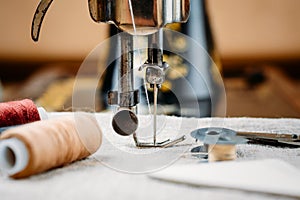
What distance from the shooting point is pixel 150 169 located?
1.96 ft

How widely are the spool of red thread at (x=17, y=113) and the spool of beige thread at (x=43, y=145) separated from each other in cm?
8

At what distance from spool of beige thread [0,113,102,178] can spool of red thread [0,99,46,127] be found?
0.28ft

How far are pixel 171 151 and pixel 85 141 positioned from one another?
0.41 ft

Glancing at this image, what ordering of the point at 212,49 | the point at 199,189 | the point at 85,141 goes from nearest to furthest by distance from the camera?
the point at 199,189 → the point at 85,141 → the point at 212,49

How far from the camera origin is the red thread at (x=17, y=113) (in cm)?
67

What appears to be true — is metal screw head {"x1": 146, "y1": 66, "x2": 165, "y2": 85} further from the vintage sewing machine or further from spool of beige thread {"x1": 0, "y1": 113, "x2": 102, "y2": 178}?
spool of beige thread {"x1": 0, "y1": 113, "x2": 102, "y2": 178}

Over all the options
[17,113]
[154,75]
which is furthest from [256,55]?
[17,113]

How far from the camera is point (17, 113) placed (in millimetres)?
687

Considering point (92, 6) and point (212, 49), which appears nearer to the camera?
point (92, 6)

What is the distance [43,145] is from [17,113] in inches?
5.5

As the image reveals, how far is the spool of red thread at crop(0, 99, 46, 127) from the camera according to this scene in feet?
2.20

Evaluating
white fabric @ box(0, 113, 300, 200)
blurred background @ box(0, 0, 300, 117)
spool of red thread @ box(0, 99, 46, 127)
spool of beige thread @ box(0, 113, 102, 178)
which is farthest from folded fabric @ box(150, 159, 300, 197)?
blurred background @ box(0, 0, 300, 117)

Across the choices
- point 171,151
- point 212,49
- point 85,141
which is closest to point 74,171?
point 85,141

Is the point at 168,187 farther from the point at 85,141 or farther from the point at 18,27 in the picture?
the point at 18,27
